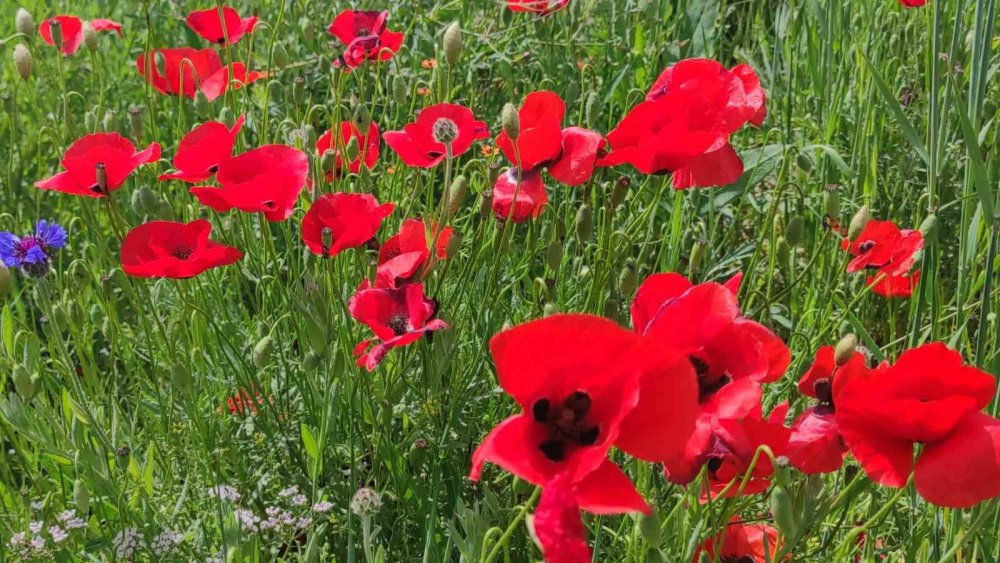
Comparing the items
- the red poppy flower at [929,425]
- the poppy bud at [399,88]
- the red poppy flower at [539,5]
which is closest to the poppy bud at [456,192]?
the poppy bud at [399,88]

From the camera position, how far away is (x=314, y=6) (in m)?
3.26

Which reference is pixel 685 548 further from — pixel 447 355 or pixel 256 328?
pixel 256 328

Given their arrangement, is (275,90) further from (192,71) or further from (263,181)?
(263,181)

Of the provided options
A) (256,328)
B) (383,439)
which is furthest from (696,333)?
(256,328)

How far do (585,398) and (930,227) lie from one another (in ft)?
2.55

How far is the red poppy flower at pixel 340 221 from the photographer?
4.96ft

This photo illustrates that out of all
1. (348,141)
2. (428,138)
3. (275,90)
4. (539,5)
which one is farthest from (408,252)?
(539,5)

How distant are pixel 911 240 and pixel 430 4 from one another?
2112mm

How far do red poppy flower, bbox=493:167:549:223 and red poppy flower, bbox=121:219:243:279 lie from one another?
1.43ft

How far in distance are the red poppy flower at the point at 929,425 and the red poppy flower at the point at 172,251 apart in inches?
34.9

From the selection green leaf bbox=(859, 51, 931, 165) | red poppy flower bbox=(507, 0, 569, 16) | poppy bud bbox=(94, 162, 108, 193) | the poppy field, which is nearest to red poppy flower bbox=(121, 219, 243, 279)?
the poppy field

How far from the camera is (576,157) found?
5.43 feet

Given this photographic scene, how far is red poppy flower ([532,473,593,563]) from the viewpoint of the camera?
786 mm

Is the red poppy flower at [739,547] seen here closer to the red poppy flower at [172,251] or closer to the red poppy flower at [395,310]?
the red poppy flower at [395,310]
